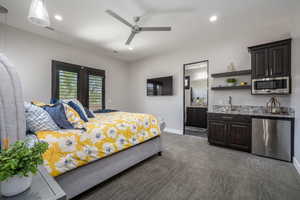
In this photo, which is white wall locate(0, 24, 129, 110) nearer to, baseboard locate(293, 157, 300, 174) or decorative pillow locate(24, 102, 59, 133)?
decorative pillow locate(24, 102, 59, 133)

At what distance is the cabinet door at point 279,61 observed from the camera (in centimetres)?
263

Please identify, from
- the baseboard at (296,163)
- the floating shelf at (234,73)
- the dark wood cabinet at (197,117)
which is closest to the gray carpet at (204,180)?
the baseboard at (296,163)

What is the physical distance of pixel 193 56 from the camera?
13.6 ft

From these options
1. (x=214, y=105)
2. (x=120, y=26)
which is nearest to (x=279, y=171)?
(x=214, y=105)

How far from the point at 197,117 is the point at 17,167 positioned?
5.02 m

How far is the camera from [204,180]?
1.91m

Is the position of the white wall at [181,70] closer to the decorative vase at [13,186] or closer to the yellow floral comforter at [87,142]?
the yellow floral comforter at [87,142]

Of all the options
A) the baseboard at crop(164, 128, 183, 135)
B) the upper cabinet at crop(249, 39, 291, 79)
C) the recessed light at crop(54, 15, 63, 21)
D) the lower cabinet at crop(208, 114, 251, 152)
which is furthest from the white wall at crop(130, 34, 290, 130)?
the recessed light at crop(54, 15, 63, 21)

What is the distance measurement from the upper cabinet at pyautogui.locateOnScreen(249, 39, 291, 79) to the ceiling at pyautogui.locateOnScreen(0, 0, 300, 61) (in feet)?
1.71

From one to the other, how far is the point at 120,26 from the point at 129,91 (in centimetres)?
317

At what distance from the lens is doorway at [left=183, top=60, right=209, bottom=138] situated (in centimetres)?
491

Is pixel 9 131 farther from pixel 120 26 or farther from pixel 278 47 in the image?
pixel 278 47

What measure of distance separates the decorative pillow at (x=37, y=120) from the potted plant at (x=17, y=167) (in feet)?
3.18

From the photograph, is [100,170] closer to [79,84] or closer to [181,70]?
[79,84]
